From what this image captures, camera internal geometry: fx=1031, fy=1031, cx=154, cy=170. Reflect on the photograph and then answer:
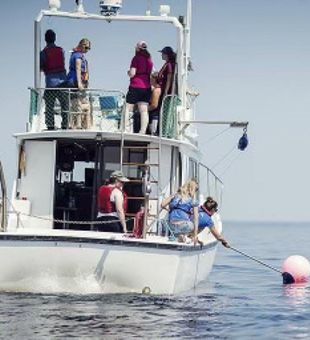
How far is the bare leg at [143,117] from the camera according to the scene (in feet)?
64.6

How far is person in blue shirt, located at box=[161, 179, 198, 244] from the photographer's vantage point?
1839 cm

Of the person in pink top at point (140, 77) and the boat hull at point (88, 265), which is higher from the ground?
the person in pink top at point (140, 77)

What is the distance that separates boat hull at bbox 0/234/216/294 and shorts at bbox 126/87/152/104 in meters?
3.73

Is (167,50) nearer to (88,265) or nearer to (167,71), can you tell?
(167,71)

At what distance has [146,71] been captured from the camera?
793 inches

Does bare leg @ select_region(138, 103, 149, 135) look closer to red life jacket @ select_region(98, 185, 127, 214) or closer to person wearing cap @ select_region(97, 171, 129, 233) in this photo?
person wearing cap @ select_region(97, 171, 129, 233)

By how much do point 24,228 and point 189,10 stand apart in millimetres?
7042

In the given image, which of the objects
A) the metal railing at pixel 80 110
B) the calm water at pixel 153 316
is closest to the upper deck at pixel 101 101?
the metal railing at pixel 80 110

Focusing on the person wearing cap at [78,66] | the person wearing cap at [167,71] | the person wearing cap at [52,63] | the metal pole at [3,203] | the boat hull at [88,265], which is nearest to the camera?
the boat hull at [88,265]

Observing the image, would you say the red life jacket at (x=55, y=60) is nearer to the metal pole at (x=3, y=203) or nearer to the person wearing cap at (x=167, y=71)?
the person wearing cap at (x=167, y=71)

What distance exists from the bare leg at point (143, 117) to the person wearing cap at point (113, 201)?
1422 mm

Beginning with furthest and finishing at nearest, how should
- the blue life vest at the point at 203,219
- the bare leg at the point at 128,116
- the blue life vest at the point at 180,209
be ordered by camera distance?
the bare leg at the point at 128,116
the blue life vest at the point at 203,219
the blue life vest at the point at 180,209

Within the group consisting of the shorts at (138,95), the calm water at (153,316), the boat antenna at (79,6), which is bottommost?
the calm water at (153,316)

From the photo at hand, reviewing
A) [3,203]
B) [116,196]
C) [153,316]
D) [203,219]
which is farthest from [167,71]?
[153,316]
